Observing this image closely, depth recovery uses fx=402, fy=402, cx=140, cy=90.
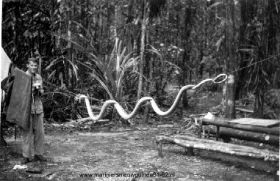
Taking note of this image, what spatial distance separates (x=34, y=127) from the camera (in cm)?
639

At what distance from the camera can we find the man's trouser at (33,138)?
247 inches

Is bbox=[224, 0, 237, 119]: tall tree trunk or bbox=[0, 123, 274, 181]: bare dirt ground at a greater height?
bbox=[224, 0, 237, 119]: tall tree trunk

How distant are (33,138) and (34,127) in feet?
0.57

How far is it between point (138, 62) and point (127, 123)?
1.85 metres

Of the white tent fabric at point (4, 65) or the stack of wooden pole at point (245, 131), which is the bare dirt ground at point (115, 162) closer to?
the stack of wooden pole at point (245, 131)

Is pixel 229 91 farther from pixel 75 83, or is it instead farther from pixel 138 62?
pixel 75 83

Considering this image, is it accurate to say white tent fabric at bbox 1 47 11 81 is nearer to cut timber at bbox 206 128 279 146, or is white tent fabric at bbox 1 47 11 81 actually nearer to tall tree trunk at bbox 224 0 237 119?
cut timber at bbox 206 128 279 146

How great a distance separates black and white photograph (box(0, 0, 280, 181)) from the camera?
238 inches

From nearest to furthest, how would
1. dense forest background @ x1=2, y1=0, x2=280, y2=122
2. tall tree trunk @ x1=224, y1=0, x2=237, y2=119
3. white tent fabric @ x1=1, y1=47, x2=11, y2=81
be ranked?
white tent fabric @ x1=1, y1=47, x2=11, y2=81
tall tree trunk @ x1=224, y1=0, x2=237, y2=119
dense forest background @ x1=2, y1=0, x2=280, y2=122

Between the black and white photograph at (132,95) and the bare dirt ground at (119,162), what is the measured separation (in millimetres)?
18

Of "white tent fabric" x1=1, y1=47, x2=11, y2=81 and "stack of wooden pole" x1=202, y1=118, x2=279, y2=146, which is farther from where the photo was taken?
"white tent fabric" x1=1, y1=47, x2=11, y2=81

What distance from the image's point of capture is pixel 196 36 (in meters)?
15.1

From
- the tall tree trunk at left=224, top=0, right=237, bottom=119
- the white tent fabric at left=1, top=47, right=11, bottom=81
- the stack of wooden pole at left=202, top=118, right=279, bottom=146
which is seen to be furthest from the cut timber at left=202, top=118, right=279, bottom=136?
the white tent fabric at left=1, top=47, right=11, bottom=81

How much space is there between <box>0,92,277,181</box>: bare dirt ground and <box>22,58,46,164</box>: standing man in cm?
19
